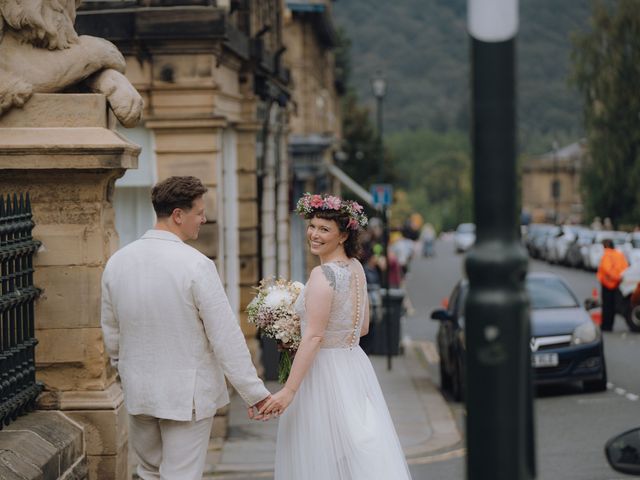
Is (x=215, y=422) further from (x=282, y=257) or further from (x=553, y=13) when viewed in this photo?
(x=553, y=13)

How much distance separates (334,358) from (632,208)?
181 ft

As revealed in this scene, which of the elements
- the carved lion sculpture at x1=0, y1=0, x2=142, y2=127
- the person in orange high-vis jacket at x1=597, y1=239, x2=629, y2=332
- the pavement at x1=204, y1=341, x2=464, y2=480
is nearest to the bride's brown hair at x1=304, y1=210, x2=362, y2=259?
the carved lion sculpture at x1=0, y1=0, x2=142, y2=127

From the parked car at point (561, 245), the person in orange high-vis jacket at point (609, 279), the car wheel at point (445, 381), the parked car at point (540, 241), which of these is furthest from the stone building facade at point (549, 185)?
the car wheel at point (445, 381)

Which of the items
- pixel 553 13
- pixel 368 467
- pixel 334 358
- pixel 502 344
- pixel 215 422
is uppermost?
pixel 553 13

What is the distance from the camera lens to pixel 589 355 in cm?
Result: 1553

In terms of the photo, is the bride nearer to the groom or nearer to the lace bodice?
the lace bodice

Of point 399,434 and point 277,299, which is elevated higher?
point 277,299

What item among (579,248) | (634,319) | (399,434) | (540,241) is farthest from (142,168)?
(540,241)

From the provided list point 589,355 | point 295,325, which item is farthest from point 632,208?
point 295,325

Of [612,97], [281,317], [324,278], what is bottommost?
[281,317]

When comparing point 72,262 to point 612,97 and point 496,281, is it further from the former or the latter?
point 612,97

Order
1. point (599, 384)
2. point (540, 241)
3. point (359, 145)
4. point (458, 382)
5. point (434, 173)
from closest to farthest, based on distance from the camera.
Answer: point (599, 384) → point (458, 382) → point (540, 241) → point (359, 145) → point (434, 173)

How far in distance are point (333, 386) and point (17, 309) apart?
164 centimetres

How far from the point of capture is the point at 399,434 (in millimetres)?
13234
